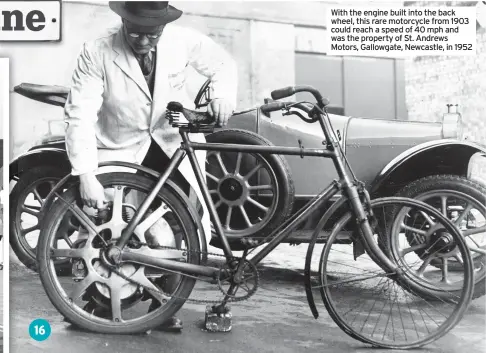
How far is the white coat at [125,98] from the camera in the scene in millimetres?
2125

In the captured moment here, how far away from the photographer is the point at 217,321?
2.12m

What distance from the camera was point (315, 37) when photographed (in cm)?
246

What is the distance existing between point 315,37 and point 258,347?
1.52m

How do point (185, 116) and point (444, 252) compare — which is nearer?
point (185, 116)

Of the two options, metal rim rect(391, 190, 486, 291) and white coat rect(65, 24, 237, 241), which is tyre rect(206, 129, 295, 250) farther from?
metal rim rect(391, 190, 486, 291)

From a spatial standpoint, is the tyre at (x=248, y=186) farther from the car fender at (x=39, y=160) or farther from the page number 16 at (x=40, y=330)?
the page number 16 at (x=40, y=330)

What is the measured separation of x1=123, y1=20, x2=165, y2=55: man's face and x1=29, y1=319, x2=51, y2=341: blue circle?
129 centimetres

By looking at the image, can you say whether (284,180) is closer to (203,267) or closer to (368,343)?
(203,267)

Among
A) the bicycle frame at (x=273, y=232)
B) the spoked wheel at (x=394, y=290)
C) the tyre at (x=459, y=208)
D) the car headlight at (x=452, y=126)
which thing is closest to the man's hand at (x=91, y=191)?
the bicycle frame at (x=273, y=232)

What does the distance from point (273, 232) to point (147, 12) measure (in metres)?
1.10

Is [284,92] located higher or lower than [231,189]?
higher

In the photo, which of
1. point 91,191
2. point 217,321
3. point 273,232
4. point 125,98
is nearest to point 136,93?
point 125,98

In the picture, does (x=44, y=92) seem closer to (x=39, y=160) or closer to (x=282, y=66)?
(x=39, y=160)

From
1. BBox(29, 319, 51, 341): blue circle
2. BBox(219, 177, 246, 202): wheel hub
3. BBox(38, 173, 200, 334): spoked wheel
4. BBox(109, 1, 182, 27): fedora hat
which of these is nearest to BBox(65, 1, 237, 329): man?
BBox(109, 1, 182, 27): fedora hat
